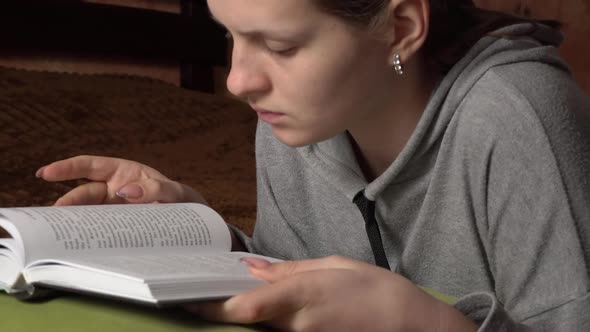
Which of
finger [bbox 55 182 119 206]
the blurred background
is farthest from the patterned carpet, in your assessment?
finger [bbox 55 182 119 206]

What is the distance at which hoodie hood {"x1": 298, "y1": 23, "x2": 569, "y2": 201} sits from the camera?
1.01m

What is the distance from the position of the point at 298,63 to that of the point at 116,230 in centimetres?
26

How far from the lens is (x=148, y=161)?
1948mm

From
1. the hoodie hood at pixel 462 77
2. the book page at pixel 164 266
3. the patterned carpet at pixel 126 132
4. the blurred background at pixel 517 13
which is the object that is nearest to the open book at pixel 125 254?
the book page at pixel 164 266

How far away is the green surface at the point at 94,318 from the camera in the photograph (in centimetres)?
71

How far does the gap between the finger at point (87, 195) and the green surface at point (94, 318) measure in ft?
1.08

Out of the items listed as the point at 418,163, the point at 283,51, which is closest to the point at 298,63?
the point at 283,51

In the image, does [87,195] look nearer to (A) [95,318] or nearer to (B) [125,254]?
(B) [125,254]

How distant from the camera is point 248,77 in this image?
37.4 inches

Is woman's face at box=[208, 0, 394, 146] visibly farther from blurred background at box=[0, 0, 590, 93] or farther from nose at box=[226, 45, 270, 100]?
blurred background at box=[0, 0, 590, 93]

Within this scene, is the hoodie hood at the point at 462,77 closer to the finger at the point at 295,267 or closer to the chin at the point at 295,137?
the chin at the point at 295,137

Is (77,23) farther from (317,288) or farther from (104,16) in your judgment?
(317,288)

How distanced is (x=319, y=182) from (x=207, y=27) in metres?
1.93

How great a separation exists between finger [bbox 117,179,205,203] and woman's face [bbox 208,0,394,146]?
0.69ft
